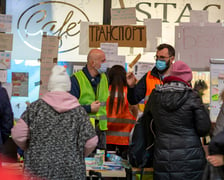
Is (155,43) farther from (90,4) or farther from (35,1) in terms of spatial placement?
(35,1)

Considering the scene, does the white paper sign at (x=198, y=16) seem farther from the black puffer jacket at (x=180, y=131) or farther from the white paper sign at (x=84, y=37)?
Result: the black puffer jacket at (x=180, y=131)

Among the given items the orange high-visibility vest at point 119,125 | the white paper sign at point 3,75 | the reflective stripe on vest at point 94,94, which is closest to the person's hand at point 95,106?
the reflective stripe on vest at point 94,94

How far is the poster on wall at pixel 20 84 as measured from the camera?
6.20 meters

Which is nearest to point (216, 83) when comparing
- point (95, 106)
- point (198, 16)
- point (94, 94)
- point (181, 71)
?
point (198, 16)

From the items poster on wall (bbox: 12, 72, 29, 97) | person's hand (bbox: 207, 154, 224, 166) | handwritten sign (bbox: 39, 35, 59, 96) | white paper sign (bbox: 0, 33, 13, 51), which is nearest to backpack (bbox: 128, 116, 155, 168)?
person's hand (bbox: 207, 154, 224, 166)

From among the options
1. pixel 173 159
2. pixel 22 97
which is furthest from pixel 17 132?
pixel 22 97

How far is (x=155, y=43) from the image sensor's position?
6.12 m

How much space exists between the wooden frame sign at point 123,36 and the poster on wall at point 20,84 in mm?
1210

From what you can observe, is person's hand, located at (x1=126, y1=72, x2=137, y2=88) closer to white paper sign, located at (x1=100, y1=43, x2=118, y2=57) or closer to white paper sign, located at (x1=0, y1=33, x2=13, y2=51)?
white paper sign, located at (x1=100, y1=43, x2=118, y2=57)

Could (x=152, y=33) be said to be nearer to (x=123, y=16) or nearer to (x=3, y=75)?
(x=123, y=16)

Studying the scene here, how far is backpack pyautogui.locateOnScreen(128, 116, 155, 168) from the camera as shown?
14.2 feet

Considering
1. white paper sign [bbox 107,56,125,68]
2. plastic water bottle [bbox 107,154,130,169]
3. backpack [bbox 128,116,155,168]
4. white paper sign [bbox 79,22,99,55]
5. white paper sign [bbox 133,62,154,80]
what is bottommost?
plastic water bottle [bbox 107,154,130,169]

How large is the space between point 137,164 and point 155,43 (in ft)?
7.66

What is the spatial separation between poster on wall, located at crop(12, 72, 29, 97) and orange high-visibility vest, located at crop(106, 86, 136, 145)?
1531 millimetres
